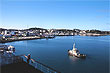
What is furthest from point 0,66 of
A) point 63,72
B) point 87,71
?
point 87,71

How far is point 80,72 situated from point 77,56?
41.1ft

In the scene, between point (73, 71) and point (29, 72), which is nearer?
point (29, 72)

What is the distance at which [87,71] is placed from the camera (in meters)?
20.6

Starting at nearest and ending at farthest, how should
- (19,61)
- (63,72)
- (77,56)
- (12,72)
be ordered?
(12,72)
(19,61)
(63,72)
(77,56)

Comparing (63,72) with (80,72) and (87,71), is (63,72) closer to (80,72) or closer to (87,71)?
(80,72)

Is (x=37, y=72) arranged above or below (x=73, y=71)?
above

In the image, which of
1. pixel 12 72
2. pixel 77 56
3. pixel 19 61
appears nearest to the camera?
pixel 12 72

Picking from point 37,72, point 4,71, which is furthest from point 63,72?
point 4,71

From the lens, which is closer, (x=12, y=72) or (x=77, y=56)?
(x=12, y=72)

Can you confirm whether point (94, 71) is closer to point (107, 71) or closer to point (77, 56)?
point (107, 71)

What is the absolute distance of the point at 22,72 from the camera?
28.8ft

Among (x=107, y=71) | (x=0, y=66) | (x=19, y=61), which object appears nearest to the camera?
(x=0, y=66)

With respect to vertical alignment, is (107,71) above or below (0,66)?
below

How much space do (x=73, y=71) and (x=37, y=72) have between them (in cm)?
1358
